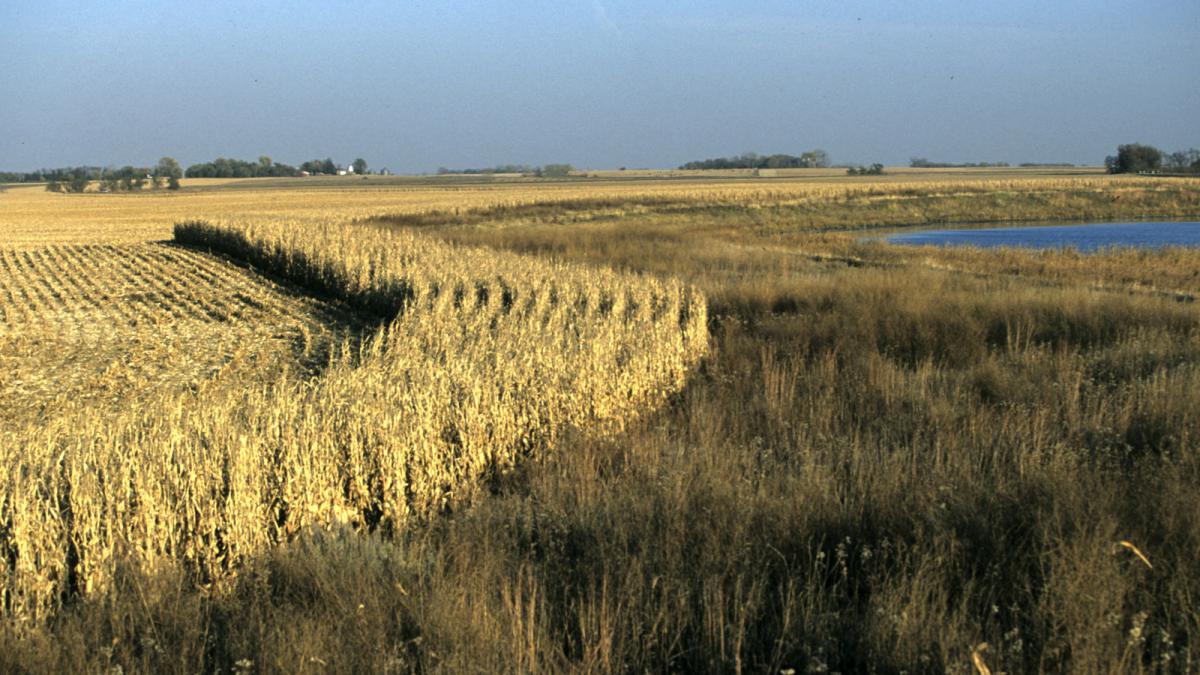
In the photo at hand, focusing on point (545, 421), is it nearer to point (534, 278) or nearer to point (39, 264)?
point (534, 278)

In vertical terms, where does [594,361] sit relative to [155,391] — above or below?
above

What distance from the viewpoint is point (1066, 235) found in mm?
41625

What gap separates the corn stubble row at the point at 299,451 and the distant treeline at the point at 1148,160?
404 ft

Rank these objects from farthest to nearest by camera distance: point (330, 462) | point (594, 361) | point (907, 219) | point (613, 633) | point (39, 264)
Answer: point (907, 219)
point (39, 264)
point (594, 361)
point (330, 462)
point (613, 633)

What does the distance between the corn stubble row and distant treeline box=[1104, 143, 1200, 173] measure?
404ft

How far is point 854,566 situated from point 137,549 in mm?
3653

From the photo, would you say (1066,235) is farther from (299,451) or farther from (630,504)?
(299,451)

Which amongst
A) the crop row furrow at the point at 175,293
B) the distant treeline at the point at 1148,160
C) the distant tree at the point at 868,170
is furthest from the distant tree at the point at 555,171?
the crop row furrow at the point at 175,293

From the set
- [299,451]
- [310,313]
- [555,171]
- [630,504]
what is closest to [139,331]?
[310,313]

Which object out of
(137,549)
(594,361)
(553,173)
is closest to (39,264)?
(594,361)

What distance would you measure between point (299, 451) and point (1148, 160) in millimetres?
130714

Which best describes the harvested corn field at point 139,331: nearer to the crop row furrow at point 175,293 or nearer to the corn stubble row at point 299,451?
the crop row furrow at point 175,293

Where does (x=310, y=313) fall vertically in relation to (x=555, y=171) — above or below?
below

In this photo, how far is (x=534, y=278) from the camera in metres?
16.9
